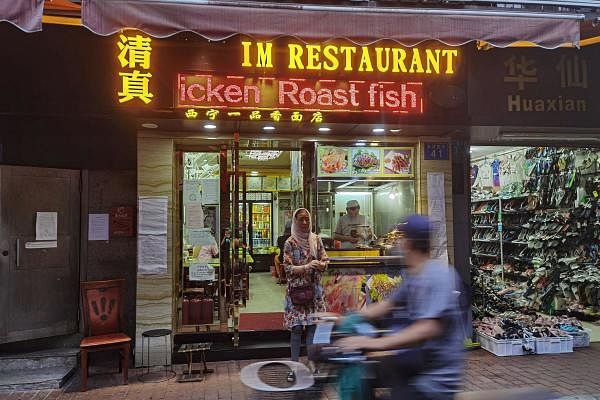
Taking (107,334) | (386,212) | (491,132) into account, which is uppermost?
(491,132)

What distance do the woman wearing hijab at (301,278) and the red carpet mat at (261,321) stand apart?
1465 mm

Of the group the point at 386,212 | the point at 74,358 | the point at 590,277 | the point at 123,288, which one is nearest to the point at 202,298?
the point at 123,288

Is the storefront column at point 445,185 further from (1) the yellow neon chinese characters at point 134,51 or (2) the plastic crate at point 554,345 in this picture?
(1) the yellow neon chinese characters at point 134,51

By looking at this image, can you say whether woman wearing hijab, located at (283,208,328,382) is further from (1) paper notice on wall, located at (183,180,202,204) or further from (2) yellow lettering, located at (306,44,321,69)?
(2) yellow lettering, located at (306,44,321,69)

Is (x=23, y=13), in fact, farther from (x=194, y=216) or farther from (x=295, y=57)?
(x=194, y=216)

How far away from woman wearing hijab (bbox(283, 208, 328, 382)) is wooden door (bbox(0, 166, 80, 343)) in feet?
10.2

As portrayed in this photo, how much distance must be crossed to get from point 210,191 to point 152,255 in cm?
124

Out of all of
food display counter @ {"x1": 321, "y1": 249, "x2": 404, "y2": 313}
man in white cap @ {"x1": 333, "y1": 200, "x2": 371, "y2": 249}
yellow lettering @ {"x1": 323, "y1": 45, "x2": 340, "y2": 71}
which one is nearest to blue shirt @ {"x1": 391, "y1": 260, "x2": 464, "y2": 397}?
food display counter @ {"x1": 321, "y1": 249, "x2": 404, "y2": 313}

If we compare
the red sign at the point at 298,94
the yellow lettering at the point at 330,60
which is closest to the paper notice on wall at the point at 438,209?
the red sign at the point at 298,94

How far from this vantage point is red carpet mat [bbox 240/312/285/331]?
23.2ft

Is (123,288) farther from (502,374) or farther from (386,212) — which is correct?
(502,374)

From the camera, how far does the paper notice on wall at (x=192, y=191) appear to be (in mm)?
6977

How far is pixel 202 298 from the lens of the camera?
697 cm

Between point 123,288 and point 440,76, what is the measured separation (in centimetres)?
510
